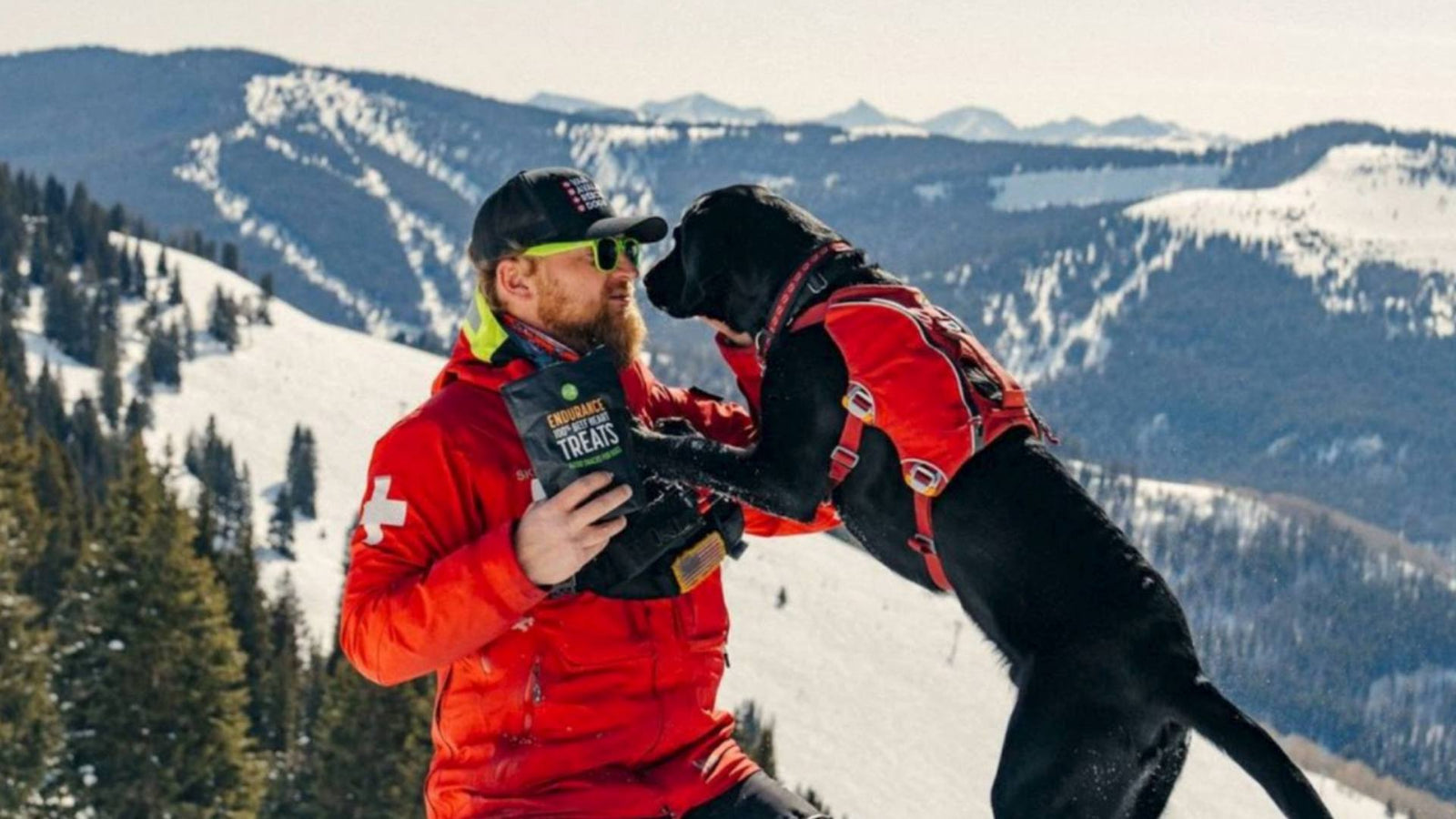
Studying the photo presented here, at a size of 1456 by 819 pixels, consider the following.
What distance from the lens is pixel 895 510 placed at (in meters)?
4.71

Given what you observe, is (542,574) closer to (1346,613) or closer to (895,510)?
(895,510)

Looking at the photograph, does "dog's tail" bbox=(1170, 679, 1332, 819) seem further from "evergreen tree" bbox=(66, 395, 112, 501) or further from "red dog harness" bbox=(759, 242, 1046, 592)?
"evergreen tree" bbox=(66, 395, 112, 501)

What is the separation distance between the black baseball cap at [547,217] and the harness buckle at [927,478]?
42.7 inches

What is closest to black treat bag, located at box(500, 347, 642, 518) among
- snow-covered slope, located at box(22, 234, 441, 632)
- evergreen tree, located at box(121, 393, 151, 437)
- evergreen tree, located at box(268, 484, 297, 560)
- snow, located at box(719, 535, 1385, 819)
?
snow, located at box(719, 535, 1385, 819)

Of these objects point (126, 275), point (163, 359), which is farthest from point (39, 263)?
point (163, 359)

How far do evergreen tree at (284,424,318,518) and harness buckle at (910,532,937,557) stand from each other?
408 feet

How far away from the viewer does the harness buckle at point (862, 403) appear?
15.4 ft

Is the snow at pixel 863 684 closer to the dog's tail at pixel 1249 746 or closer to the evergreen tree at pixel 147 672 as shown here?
the evergreen tree at pixel 147 672

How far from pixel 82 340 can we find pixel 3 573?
4855 inches

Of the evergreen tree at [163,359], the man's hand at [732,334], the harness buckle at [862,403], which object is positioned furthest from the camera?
the evergreen tree at [163,359]

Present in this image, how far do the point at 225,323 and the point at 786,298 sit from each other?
15881 centimetres

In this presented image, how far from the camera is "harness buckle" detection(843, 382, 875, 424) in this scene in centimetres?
468

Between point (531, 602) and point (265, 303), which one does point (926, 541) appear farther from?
point (265, 303)

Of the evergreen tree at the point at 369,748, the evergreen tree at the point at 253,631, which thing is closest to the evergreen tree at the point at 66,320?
the evergreen tree at the point at 253,631
